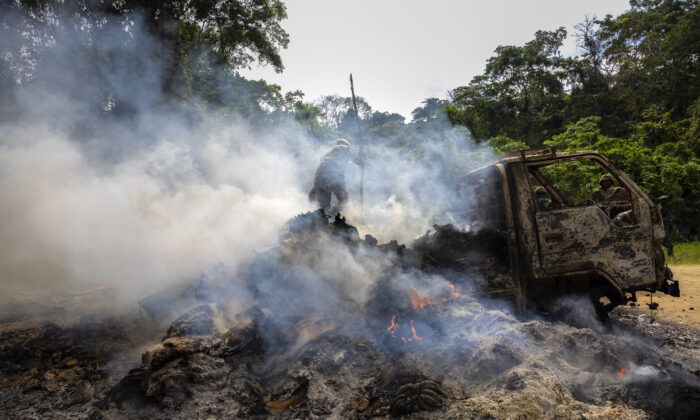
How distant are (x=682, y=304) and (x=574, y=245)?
373 centimetres

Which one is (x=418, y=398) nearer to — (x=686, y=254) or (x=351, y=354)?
(x=351, y=354)

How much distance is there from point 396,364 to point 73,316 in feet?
13.5

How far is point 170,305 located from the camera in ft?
15.0

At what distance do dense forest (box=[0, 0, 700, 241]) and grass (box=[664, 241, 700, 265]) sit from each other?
0.95m

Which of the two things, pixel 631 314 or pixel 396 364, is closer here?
pixel 396 364

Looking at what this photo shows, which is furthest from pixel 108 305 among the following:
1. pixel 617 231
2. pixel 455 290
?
pixel 617 231

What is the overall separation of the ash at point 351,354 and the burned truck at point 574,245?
0.28 meters

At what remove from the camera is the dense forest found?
11281 millimetres

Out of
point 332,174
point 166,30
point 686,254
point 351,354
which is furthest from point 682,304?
point 166,30

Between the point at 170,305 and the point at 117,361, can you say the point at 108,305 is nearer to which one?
the point at 170,305

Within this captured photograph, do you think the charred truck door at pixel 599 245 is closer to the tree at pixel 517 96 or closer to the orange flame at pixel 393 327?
the orange flame at pixel 393 327

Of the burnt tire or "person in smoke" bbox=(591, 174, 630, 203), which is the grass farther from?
the burnt tire

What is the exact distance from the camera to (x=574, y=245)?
13.2 feet

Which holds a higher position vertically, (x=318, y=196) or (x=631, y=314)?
(x=318, y=196)
